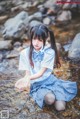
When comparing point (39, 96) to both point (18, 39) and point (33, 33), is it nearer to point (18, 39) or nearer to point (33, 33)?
point (33, 33)

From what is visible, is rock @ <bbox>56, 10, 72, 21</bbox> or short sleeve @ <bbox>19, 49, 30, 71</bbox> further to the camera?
rock @ <bbox>56, 10, 72, 21</bbox>

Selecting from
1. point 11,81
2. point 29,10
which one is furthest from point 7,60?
point 29,10

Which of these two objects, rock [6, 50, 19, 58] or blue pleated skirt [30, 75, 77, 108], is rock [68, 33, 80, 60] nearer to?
rock [6, 50, 19, 58]

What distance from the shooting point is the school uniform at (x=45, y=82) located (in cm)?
376

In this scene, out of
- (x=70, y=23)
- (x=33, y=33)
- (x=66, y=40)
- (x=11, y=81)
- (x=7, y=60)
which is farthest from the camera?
(x=70, y=23)

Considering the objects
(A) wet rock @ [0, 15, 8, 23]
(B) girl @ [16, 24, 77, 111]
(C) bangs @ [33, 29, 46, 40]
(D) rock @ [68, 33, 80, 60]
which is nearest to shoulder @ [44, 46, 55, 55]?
(B) girl @ [16, 24, 77, 111]

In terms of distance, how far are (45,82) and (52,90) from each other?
17 cm

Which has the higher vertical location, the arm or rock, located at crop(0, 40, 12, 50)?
the arm

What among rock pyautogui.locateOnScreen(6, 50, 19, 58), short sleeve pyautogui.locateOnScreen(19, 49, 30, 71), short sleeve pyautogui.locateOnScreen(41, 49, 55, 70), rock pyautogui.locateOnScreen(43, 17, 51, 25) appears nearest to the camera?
short sleeve pyautogui.locateOnScreen(41, 49, 55, 70)

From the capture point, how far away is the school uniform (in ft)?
12.3

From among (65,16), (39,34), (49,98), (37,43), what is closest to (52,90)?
(49,98)

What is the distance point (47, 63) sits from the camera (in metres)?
3.75

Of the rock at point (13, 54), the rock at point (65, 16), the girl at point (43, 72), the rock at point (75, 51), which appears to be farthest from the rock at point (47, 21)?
the girl at point (43, 72)

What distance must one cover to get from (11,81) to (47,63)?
131 cm
